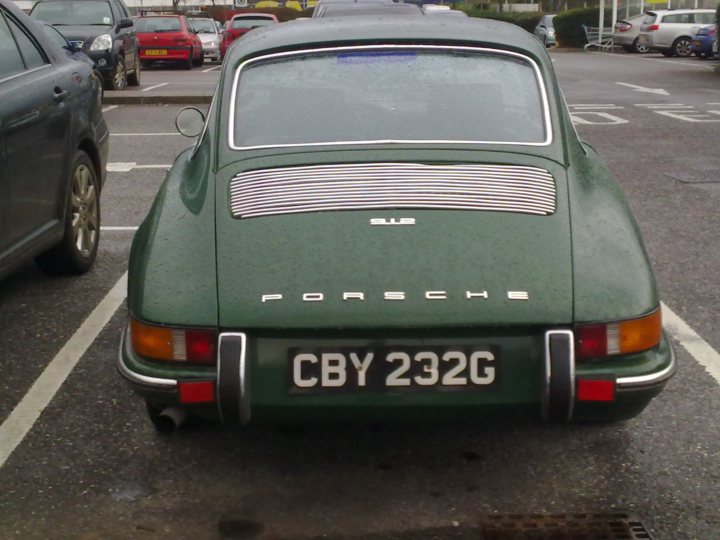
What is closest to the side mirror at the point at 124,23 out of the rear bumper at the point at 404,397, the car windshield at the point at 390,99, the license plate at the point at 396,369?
the car windshield at the point at 390,99

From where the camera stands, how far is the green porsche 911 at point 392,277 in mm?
3447

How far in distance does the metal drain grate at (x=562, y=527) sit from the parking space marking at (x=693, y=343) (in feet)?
5.00

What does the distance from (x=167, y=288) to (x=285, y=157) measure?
0.77 m

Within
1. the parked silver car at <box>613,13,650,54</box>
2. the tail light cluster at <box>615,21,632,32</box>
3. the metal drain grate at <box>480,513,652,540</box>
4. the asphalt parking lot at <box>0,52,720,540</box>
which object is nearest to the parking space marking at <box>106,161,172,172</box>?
the asphalt parking lot at <box>0,52,720,540</box>

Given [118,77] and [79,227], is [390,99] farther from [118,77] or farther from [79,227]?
[118,77]

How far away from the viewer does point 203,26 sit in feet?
123

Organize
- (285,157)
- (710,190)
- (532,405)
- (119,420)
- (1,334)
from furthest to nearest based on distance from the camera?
(710,190), (1,334), (119,420), (285,157), (532,405)

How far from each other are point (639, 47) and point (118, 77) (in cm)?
2316

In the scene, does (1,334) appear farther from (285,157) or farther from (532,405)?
(532,405)

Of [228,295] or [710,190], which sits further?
[710,190]

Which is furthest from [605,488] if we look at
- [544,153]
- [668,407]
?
[544,153]

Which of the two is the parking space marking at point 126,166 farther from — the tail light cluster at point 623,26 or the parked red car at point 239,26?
the tail light cluster at point 623,26

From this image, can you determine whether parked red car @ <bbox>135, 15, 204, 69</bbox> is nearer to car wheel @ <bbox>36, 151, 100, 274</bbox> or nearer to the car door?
car wheel @ <bbox>36, 151, 100, 274</bbox>

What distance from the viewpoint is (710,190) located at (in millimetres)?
9625
